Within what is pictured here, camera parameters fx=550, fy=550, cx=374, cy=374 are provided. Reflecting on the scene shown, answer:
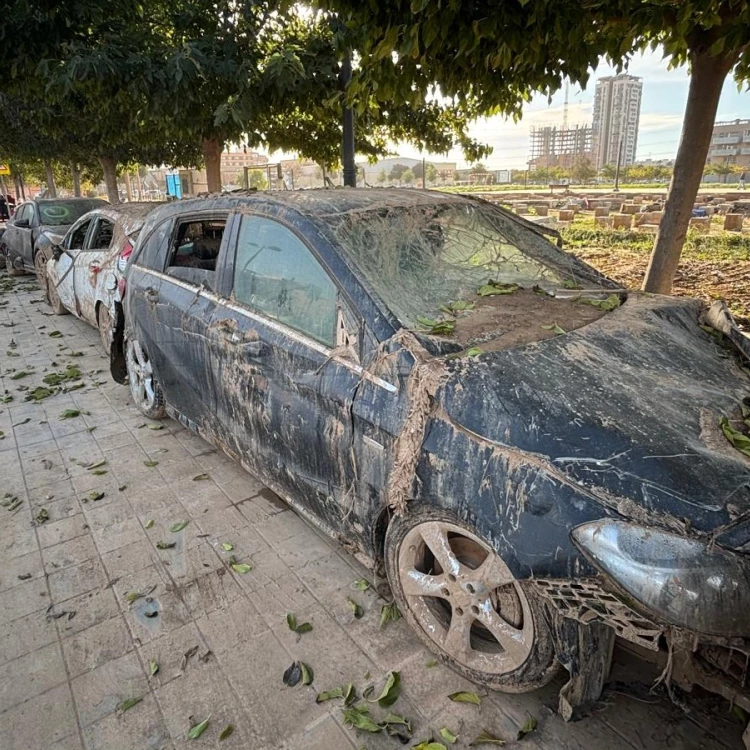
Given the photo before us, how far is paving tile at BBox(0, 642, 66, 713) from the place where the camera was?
7.29ft

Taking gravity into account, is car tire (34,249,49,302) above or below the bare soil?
below

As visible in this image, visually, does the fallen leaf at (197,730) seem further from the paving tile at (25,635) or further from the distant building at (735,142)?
the distant building at (735,142)

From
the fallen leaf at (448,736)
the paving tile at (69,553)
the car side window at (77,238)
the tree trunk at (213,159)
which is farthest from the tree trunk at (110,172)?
the fallen leaf at (448,736)

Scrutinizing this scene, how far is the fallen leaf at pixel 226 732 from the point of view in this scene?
2.04 m

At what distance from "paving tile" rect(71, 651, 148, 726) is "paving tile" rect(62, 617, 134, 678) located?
0.04 metres

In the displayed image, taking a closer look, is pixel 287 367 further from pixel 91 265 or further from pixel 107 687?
pixel 91 265

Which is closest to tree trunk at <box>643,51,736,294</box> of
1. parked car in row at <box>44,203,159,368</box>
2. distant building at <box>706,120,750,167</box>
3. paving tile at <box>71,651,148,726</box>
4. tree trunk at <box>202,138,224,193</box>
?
parked car in row at <box>44,203,159,368</box>

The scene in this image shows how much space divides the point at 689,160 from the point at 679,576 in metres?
4.96

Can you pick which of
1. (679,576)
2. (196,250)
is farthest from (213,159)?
(679,576)

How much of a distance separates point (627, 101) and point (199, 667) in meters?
146

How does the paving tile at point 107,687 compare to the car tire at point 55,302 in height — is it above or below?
below

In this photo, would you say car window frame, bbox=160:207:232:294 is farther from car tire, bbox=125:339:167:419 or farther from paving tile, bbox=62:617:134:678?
paving tile, bbox=62:617:134:678

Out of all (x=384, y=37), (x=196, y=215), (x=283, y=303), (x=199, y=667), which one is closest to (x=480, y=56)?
(x=384, y=37)

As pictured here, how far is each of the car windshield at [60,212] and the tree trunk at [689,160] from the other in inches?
378
